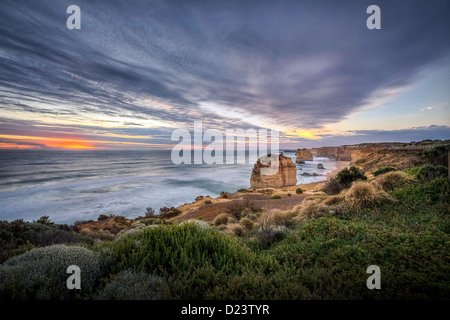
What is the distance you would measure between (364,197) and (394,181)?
8.82ft

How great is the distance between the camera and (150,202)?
26062 millimetres

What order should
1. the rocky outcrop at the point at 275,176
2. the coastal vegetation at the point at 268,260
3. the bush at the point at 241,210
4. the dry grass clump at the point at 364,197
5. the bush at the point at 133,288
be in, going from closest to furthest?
1. the bush at the point at 133,288
2. the coastal vegetation at the point at 268,260
3. the dry grass clump at the point at 364,197
4. the bush at the point at 241,210
5. the rocky outcrop at the point at 275,176

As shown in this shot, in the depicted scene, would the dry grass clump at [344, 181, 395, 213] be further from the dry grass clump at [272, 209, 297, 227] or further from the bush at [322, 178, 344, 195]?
the bush at [322, 178, 344, 195]

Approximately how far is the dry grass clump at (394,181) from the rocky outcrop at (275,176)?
21.4 m

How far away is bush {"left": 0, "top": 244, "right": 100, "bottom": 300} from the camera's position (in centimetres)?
235

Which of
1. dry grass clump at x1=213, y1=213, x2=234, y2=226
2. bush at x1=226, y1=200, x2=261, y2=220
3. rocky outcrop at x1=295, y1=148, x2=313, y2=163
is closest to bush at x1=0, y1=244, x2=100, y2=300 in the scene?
dry grass clump at x1=213, y1=213, x2=234, y2=226

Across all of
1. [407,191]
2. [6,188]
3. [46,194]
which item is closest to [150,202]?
[46,194]

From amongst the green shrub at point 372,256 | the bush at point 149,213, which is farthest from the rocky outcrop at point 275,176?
the green shrub at point 372,256

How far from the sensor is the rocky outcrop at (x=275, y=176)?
97.6 feet

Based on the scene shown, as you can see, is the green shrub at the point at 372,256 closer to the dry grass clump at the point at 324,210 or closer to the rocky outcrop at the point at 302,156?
the dry grass clump at the point at 324,210

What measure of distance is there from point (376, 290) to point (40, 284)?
446cm

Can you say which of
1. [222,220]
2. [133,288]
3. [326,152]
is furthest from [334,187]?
[326,152]

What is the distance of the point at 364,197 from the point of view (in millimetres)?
6613

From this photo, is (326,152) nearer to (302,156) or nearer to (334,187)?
(302,156)
